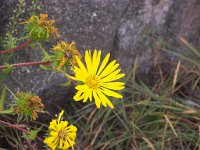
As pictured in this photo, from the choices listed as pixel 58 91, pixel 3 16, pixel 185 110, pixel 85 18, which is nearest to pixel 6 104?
pixel 58 91

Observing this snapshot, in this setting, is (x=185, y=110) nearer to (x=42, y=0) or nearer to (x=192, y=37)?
(x=192, y=37)

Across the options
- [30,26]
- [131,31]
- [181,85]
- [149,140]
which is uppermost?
[30,26]

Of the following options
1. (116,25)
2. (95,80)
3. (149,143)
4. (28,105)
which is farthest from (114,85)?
(116,25)

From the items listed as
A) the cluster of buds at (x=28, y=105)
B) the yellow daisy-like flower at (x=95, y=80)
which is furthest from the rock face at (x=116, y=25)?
the cluster of buds at (x=28, y=105)

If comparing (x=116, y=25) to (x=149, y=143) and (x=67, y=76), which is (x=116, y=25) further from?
(x=67, y=76)

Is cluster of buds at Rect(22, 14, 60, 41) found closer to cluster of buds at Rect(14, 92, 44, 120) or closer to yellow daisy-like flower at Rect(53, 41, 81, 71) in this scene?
yellow daisy-like flower at Rect(53, 41, 81, 71)
